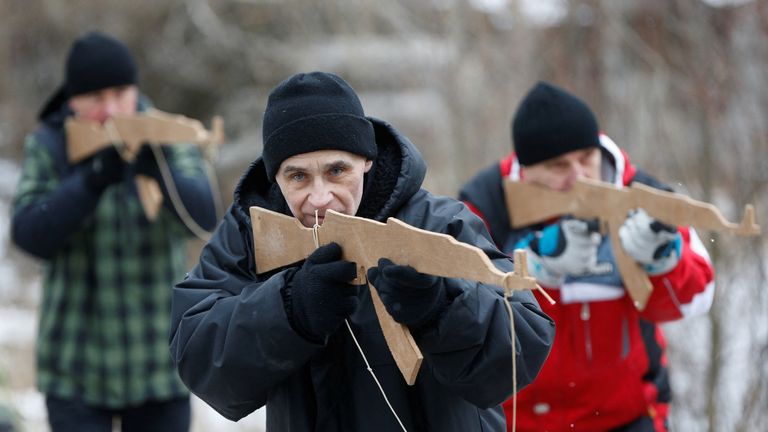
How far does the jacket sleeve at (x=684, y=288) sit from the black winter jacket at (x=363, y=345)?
41.1 inches

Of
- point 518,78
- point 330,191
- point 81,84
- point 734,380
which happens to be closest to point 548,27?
point 518,78

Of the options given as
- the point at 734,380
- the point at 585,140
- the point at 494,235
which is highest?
the point at 585,140

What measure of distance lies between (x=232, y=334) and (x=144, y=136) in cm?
220

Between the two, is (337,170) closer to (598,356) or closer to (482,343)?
(482,343)

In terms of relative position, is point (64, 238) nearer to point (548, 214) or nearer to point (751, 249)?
point (548, 214)

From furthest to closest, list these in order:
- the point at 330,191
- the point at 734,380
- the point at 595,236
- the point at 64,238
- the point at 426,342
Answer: the point at 734,380, the point at 64,238, the point at 595,236, the point at 330,191, the point at 426,342

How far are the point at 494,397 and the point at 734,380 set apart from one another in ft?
9.99

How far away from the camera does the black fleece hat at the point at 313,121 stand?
243cm

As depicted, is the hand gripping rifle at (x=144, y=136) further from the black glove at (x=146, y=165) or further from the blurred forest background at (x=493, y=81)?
the blurred forest background at (x=493, y=81)

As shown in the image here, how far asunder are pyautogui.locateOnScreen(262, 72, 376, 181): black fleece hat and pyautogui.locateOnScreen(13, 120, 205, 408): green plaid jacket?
6.67 ft

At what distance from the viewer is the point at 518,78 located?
7.02 meters

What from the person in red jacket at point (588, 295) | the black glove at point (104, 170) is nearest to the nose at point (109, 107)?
the black glove at point (104, 170)

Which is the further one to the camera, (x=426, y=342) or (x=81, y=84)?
(x=81, y=84)


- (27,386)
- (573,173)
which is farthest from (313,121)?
(27,386)
